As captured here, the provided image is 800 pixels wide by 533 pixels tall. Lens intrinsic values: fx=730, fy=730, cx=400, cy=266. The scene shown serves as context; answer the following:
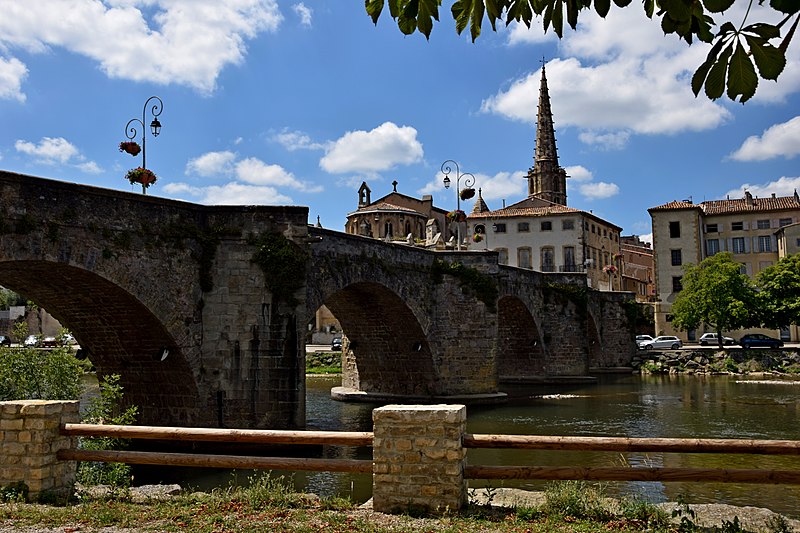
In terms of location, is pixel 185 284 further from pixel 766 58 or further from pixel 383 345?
pixel 766 58

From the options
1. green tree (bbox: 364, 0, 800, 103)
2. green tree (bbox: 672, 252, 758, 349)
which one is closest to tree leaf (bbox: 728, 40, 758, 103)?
green tree (bbox: 364, 0, 800, 103)

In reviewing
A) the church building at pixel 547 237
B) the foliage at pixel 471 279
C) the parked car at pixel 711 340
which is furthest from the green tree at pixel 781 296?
the foliage at pixel 471 279

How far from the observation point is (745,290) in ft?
158

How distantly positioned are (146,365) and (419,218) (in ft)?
175

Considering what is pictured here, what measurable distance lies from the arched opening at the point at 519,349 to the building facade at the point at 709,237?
24.1m

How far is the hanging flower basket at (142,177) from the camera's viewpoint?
1917 centimetres

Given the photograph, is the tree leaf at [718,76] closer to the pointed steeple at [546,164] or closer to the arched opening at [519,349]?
the arched opening at [519,349]

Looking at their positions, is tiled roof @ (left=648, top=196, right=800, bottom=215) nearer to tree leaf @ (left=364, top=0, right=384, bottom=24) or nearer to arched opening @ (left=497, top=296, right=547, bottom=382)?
arched opening @ (left=497, top=296, right=547, bottom=382)

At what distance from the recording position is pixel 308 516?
793 centimetres

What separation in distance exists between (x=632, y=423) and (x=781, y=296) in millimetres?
29811

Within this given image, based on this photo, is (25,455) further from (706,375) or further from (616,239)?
(616,239)

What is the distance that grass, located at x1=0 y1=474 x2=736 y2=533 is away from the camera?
739cm

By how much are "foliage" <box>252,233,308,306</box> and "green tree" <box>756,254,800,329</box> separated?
128 feet

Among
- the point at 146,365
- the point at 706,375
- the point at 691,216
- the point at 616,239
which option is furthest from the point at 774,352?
the point at 146,365
